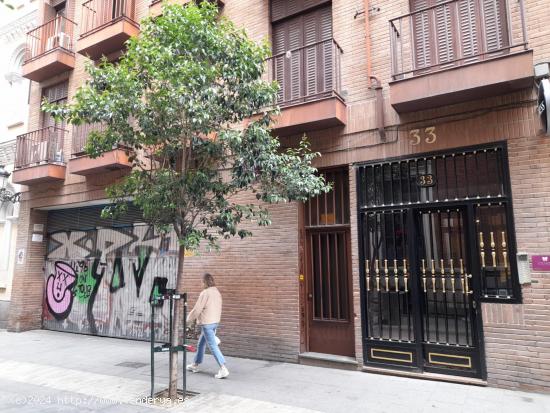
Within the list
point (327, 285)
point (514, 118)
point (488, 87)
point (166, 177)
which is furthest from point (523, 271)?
point (166, 177)

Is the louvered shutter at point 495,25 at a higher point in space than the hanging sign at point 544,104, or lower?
higher

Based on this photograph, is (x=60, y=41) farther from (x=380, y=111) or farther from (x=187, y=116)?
(x=380, y=111)

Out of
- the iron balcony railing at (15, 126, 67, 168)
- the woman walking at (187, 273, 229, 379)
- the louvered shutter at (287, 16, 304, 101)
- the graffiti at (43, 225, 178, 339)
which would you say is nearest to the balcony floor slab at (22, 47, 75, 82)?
the iron balcony railing at (15, 126, 67, 168)

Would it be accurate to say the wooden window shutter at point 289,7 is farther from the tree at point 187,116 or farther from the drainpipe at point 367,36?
the tree at point 187,116

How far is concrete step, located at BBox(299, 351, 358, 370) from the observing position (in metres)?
7.09

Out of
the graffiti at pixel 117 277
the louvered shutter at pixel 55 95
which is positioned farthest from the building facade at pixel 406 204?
the louvered shutter at pixel 55 95

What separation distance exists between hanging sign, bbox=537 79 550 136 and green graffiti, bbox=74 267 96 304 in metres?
11.1

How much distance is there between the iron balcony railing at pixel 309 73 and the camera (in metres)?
7.80

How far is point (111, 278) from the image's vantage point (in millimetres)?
11445

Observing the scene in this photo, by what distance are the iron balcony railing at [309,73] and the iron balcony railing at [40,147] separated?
691 cm

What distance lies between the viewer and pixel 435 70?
271 inches

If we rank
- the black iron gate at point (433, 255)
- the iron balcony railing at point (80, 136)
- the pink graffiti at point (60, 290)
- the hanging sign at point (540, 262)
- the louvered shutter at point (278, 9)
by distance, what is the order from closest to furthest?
1. the hanging sign at point (540, 262)
2. the black iron gate at point (433, 255)
3. the louvered shutter at point (278, 9)
4. the iron balcony railing at point (80, 136)
5. the pink graffiti at point (60, 290)

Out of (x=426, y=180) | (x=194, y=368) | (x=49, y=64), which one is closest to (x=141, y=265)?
(x=194, y=368)

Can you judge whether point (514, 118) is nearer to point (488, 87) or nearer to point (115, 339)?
point (488, 87)
